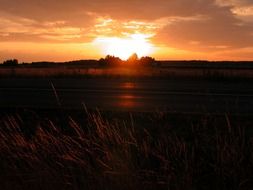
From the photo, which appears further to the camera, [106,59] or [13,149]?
[106,59]

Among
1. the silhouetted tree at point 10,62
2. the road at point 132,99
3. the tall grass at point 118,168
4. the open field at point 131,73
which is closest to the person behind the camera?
the tall grass at point 118,168

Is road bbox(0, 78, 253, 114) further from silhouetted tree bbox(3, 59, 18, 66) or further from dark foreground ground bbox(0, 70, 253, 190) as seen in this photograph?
silhouetted tree bbox(3, 59, 18, 66)

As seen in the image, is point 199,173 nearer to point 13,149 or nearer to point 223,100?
point 13,149

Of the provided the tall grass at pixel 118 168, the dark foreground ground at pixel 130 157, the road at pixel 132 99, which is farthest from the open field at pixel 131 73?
the tall grass at pixel 118 168

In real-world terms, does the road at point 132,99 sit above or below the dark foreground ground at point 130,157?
below

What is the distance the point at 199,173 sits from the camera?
29.1ft

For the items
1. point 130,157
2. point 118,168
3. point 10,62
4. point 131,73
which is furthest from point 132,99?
point 10,62

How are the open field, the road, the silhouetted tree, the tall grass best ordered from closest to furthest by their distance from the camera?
1. the tall grass
2. the road
3. the open field
4. the silhouetted tree

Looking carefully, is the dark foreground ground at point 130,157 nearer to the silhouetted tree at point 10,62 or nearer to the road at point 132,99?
the road at point 132,99

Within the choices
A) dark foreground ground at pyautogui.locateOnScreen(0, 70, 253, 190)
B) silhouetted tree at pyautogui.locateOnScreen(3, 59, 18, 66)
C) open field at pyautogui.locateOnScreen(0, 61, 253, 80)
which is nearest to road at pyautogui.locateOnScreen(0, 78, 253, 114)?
dark foreground ground at pyautogui.locateOnScreen(0, 70, 253, 190)

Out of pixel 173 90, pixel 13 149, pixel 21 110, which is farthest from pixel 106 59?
pixel 13 149

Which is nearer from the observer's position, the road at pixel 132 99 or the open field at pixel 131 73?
the road at pixel 132 99

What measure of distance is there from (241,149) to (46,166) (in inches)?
128

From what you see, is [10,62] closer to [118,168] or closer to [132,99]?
[132,99]
